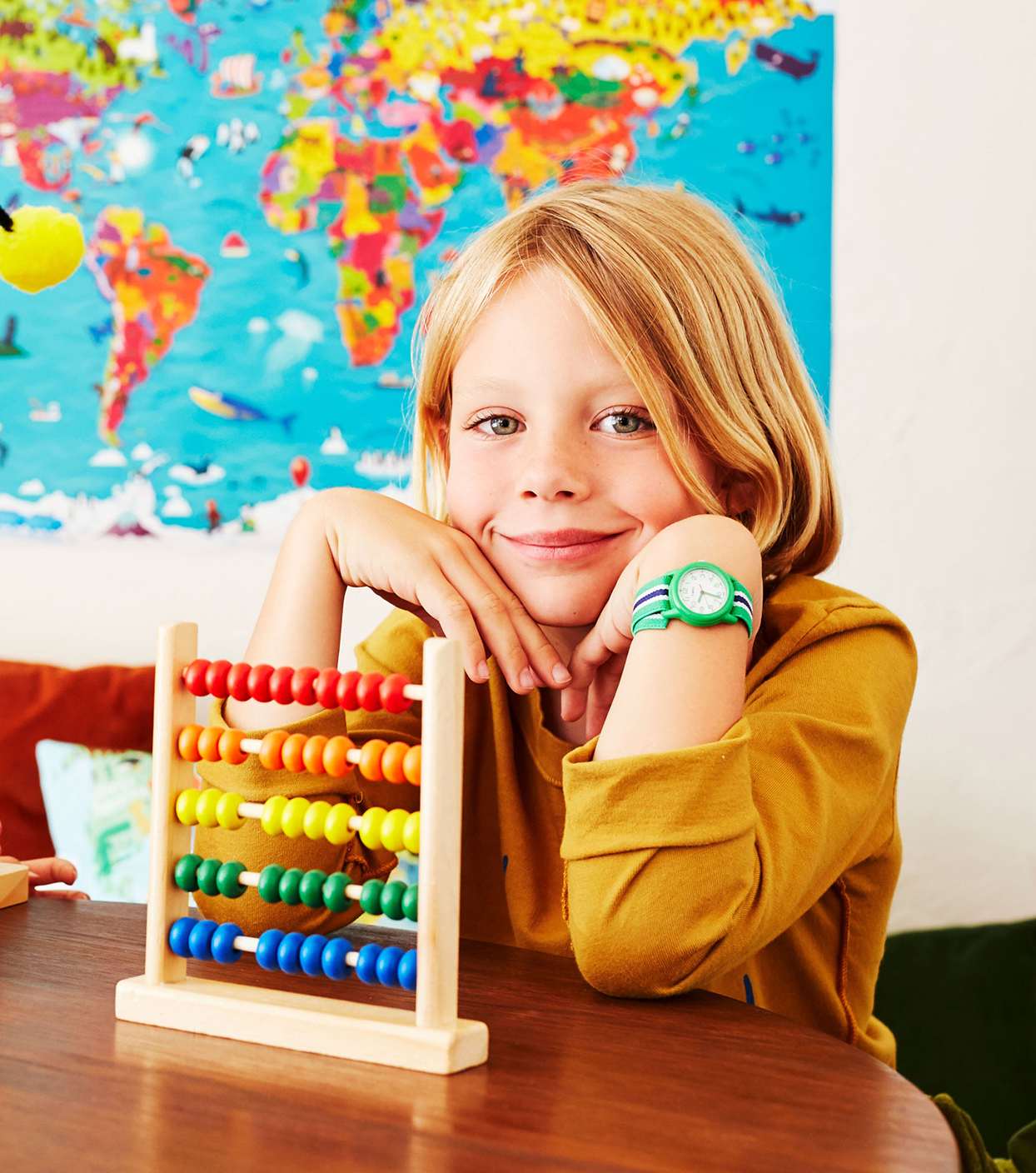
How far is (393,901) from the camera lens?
2.09 ft

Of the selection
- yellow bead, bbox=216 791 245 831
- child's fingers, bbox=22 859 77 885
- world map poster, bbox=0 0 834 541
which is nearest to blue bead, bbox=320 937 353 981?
yellow bead, bbox=216 791 245 831

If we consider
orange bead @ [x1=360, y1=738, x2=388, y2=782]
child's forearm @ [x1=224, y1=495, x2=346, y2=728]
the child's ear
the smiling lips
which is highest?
the child's ear

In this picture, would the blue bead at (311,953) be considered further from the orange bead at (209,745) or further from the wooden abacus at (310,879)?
the orange bead at (209,745)

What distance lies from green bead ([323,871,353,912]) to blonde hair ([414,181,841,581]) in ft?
1.64

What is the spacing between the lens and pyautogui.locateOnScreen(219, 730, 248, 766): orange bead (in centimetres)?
→ 69

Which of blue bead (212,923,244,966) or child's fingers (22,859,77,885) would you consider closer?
blue bead (212,923,244,966)

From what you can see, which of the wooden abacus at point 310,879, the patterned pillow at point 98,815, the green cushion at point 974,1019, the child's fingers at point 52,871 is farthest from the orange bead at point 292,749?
the green cushion at point 974,1019

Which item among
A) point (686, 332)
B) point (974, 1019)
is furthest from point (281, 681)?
point (974, 1019)

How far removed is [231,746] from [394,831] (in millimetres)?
126

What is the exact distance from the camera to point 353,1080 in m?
0.57

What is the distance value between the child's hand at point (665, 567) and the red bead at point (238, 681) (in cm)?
31

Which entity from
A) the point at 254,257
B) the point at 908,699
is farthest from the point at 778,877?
the point at 254,257

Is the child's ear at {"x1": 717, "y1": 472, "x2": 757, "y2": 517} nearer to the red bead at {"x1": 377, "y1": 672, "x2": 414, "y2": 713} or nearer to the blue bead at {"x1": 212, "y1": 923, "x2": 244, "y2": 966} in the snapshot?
the red bead at {"x1": 377, "y1": 672, "x2": 414, "y2": 713}

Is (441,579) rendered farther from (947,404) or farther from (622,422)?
(947,404)
